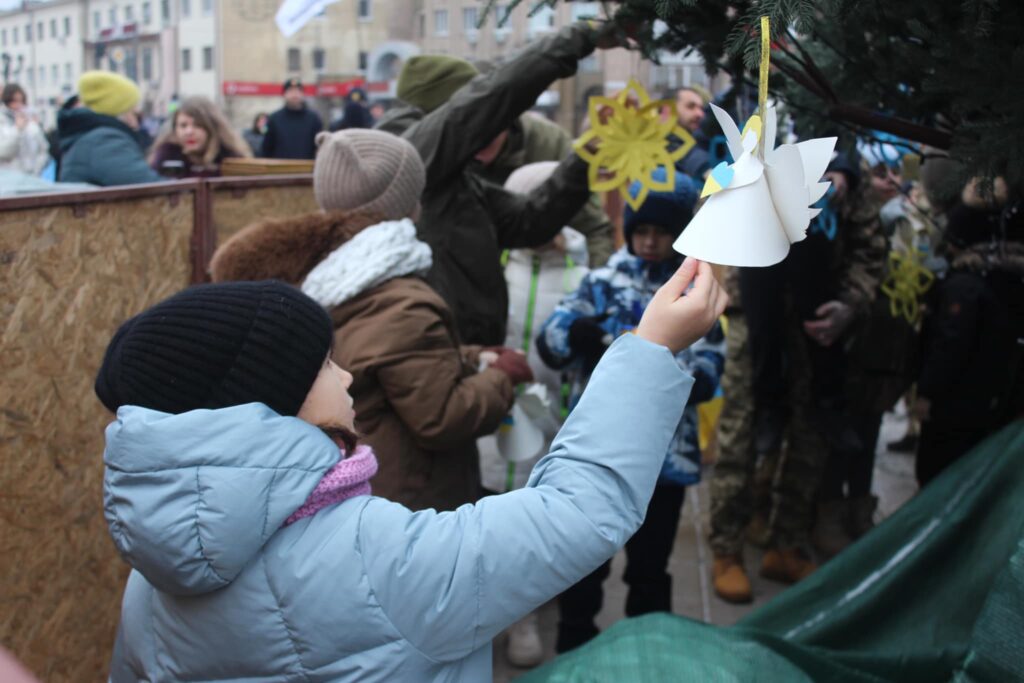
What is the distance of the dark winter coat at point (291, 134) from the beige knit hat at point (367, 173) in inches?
220

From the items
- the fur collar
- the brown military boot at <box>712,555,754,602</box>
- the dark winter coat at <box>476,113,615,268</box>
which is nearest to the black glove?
the fur collar

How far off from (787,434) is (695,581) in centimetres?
78

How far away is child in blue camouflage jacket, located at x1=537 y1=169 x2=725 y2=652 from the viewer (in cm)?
359

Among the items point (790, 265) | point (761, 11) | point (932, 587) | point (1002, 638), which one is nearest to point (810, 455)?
point (790, 265)

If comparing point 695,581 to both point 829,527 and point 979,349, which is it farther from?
point 979,349

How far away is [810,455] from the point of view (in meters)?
4.83

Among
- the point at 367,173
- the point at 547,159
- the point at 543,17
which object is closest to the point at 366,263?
the point at 367,173

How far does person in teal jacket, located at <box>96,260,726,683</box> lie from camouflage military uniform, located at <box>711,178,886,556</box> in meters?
3.15

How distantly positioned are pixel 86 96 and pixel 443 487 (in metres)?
3.92

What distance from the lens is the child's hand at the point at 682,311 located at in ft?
5.10

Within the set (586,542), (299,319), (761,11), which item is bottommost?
(586,542)

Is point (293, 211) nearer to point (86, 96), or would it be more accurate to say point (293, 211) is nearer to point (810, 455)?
point (86, 96)

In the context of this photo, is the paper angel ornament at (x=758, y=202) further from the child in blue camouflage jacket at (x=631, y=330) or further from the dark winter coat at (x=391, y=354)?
the child in blue camouflage jacket at (x=631, y=330)

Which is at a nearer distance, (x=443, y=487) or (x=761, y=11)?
(x=761, y=11)
